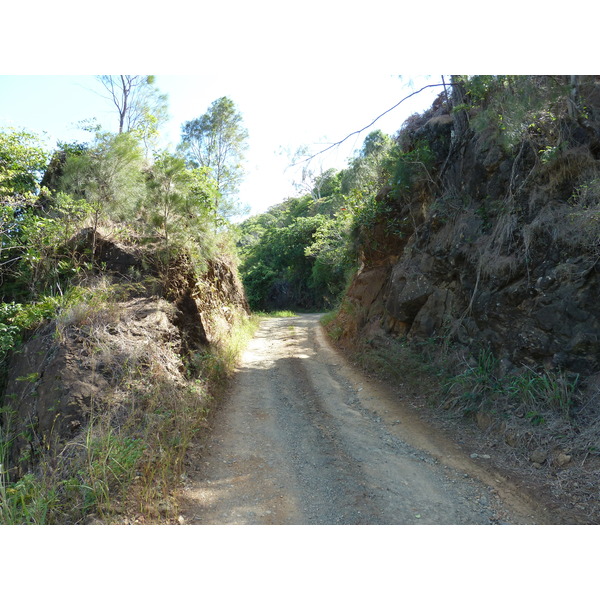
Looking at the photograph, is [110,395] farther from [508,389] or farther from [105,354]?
[508,389]

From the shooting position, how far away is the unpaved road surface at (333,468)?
12.4 feet

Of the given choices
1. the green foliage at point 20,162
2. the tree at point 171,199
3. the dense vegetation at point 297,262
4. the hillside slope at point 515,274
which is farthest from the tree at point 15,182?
the dense vegetation at point 297,262

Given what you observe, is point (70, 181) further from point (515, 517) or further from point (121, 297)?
point (515, 517)

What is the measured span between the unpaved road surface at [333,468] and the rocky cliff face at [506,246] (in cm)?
195

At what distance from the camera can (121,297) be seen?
6934 mm

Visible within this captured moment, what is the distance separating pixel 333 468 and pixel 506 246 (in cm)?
472

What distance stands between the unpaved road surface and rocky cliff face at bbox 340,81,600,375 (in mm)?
1948

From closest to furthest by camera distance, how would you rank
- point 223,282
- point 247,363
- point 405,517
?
point 405,517 → point 247,363 → point 223,282

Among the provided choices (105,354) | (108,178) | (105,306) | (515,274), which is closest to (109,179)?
(108,178)

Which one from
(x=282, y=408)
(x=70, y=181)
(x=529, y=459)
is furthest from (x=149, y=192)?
(x=529, y=459)

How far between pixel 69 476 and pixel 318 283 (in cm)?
2208

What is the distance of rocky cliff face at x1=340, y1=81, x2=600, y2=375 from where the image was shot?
5410 mm

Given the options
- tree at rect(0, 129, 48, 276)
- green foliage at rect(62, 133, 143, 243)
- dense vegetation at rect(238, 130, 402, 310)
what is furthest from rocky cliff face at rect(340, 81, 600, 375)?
dense vegetation at rect(238, 130, 402, 310)

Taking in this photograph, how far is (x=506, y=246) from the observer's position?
6.50 metres
